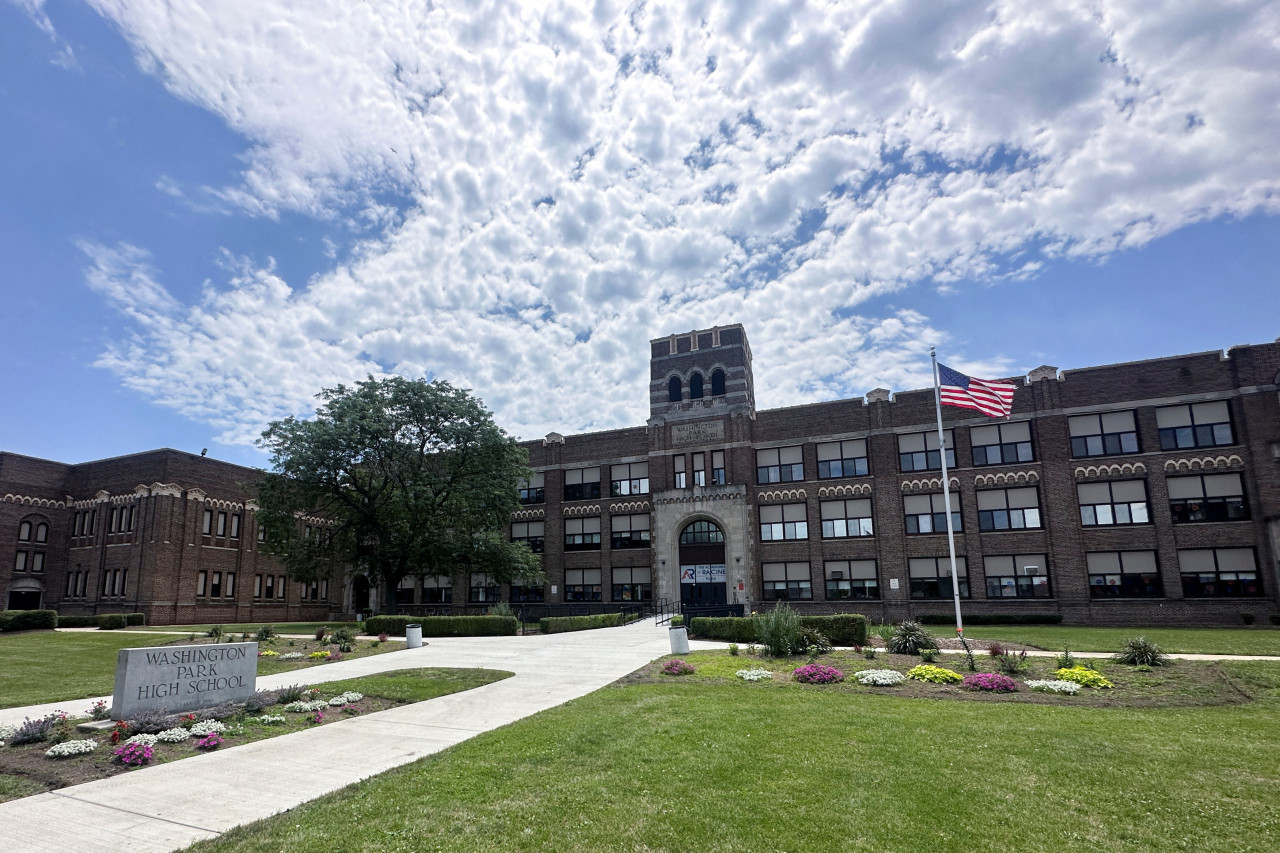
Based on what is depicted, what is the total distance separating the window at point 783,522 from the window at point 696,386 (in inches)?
355

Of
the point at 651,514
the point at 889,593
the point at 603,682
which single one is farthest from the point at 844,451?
the point at 603,682

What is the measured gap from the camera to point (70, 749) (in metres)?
9.97

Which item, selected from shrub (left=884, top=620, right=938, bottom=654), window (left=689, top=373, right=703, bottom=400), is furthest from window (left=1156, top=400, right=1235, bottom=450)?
window (left=689, top=373, right=703, bottom=400)

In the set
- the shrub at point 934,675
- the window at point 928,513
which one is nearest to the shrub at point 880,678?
the shrub at point 934,675

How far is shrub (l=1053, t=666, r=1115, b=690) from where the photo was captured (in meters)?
14.0

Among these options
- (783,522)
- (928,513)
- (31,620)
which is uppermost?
(928,513)

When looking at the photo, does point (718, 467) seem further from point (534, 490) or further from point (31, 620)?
point (31, 620)

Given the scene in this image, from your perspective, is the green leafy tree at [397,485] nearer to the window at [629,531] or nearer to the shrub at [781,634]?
the window at [629,531]

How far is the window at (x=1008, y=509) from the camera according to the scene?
37688mm

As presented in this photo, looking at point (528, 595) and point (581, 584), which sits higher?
point (581, 584)

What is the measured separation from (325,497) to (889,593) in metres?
33.3

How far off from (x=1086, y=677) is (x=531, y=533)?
4022 cm

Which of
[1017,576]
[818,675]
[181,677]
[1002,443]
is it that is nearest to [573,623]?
[818,675]

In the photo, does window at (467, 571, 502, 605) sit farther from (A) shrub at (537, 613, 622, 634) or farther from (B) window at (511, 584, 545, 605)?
(A) shrub at (537, 613, 622, 634)
